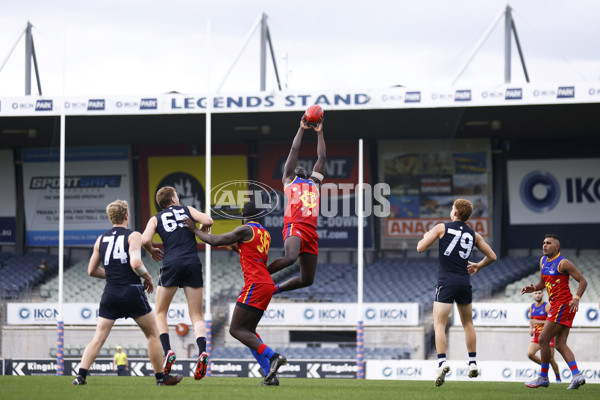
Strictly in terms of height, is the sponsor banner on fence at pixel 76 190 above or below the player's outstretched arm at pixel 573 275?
above

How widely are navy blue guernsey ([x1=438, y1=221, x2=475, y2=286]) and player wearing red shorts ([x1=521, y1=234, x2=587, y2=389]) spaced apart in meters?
1.71

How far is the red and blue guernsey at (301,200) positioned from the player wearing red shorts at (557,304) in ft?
11.8

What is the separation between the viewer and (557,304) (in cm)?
1365

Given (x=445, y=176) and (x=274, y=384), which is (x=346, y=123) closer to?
(x=445, y=176)

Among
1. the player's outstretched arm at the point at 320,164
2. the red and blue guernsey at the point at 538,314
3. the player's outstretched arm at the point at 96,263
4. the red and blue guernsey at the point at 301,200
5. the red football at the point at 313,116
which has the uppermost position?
the red football at the point at 313,116

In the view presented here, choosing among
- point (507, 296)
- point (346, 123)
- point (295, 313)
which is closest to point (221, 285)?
point (295, 313)

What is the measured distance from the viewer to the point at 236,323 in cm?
1205

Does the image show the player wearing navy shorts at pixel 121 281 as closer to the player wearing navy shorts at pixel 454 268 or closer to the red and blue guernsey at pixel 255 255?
the red and blue guernsey at pixel 255 255

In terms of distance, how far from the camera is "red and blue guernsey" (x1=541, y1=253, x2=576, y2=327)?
13594 millimetres

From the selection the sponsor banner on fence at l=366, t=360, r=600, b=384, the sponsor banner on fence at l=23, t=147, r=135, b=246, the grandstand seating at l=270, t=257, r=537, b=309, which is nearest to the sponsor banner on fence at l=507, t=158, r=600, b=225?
the grandstand seating at l=270, t=257, r=537, b=309

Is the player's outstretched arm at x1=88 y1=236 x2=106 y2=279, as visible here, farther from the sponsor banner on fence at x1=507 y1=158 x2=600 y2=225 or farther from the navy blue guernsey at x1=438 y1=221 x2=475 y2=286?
the sponsor banner on fence at x1=507 y1=158 x2=600 y2=225

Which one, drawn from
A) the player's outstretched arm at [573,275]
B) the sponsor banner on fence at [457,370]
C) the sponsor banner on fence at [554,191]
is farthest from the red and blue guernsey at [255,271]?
the sponsor banner on fence at [554,191]

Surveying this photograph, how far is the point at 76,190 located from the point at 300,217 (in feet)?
75.1

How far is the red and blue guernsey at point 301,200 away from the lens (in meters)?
12.6
